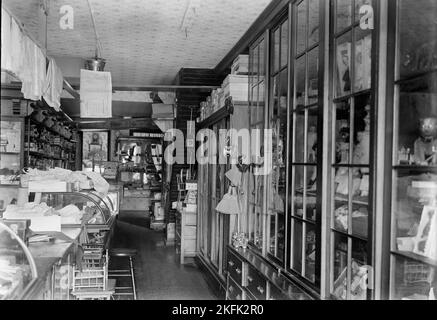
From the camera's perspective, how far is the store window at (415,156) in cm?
201

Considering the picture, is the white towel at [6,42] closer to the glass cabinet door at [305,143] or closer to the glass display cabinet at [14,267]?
the glass display cabinet at [14,267]

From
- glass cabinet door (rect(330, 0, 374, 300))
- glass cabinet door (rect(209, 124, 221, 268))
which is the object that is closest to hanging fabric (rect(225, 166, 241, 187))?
glass cabinet door (rect(209, 124, 221, 268))

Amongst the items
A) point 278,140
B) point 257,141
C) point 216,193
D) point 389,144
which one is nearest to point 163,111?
point 216,193

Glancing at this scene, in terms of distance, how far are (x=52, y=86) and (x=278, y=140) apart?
6.46ft

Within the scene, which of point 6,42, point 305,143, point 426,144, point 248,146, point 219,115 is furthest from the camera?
point 219,115

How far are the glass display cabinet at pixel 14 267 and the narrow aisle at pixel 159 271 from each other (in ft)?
5.22

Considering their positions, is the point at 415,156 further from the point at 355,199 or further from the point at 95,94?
the point at 95,94

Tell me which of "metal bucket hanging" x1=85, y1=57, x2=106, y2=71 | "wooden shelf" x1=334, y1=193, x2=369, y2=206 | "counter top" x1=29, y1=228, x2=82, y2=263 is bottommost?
"counter top" x1=29, y1=228, x2=82, y2=263

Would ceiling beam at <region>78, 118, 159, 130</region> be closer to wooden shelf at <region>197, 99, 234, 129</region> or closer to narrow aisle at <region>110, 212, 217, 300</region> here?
wooden shelf at <region>197, 99, 234, 129</region>

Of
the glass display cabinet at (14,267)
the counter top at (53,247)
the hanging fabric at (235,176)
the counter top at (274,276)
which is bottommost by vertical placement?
the counter top at (274,276)

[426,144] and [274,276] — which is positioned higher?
[426,144]

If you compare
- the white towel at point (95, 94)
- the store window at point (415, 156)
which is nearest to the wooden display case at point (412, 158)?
the store window at point (415, 156)

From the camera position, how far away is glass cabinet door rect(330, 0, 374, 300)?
2.45 meters

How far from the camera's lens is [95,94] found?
3.79 meters
